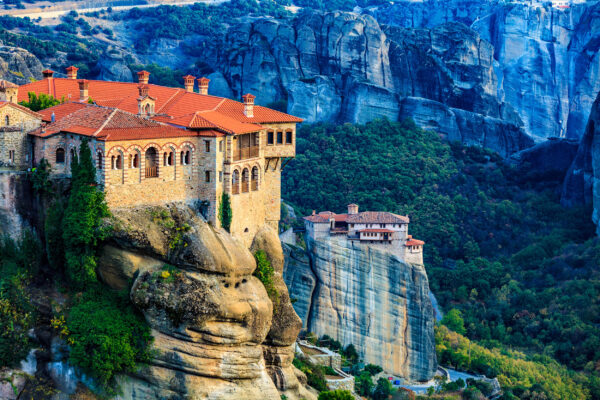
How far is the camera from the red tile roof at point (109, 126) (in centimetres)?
4750

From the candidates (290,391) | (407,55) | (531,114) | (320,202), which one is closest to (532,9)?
(531,114)

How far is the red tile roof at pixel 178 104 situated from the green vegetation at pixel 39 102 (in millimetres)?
1107

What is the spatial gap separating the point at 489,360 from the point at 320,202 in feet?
94.5

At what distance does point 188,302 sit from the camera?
47.5 m

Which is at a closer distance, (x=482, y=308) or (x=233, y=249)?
(x=233, y=249)

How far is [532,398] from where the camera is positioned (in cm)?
7350

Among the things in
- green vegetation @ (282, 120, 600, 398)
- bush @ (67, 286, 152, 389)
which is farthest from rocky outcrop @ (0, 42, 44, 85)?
bush @ (67, 286, 152, 389)

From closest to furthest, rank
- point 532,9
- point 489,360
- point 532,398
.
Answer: point 532,398, point 489,360, point 532,9

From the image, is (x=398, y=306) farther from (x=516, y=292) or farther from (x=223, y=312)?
(x=223, y=312)

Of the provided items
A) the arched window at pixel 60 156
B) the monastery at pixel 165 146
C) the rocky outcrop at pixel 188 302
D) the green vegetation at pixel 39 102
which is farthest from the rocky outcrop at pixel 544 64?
the arched window at pixel 60 156

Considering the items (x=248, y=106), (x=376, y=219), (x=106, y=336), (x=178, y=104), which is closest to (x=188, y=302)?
(x=106, y=336)

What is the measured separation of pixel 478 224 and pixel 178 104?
56.4 meters

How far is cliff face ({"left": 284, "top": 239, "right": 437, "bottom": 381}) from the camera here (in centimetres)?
7556

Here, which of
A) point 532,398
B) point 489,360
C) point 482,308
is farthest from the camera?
point 482,308
